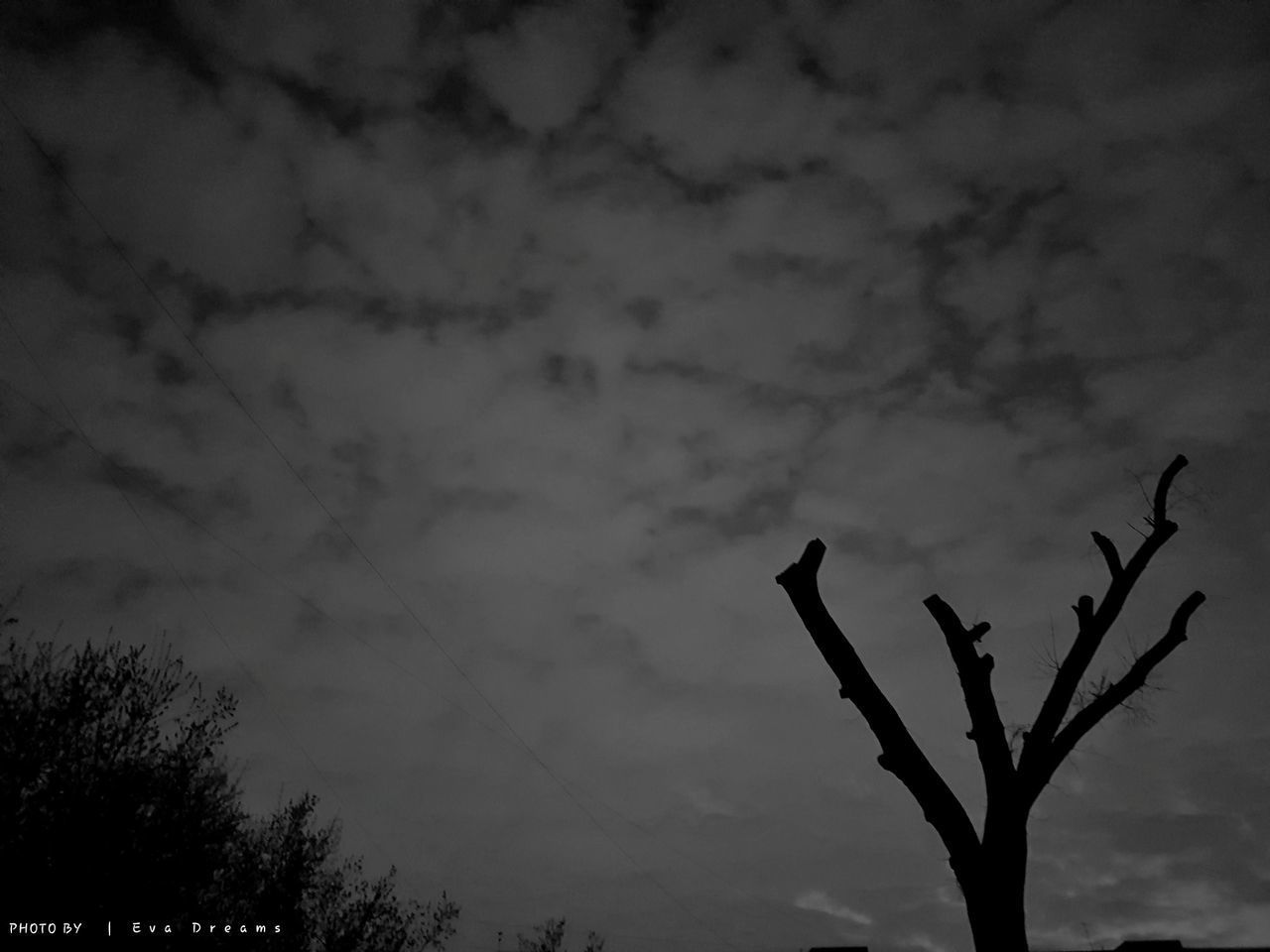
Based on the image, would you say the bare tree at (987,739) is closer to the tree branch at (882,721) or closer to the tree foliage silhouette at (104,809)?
the tree branch at (882,721)

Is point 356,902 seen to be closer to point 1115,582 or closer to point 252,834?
point 252,834

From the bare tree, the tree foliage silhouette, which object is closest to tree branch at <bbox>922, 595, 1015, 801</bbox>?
the bare tree

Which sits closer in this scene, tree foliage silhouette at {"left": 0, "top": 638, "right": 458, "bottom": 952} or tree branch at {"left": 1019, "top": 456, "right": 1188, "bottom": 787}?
tree branch at {"left": 1019, "top": 456, "right": 1188, "bottom": 787}

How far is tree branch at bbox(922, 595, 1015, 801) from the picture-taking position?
5.81 metres

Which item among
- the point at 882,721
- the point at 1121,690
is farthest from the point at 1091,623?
the point at 882,721

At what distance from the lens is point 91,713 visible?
23297mm

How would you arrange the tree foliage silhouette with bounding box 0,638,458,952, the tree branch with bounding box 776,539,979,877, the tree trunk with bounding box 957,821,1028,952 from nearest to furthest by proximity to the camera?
the tree trunk with bounding box 957,821,1028,952
the tree branch with bounding box 776,539,979,877
the tree foliage silhouette with bounding box 0,638,458,952

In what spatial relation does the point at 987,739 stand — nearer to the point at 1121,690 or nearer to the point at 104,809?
the point at 1121,690

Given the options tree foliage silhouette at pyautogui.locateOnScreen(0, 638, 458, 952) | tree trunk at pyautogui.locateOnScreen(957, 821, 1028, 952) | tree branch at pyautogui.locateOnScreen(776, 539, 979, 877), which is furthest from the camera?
tree foliage silhouette at pyautogui.locateOnScreen(0, 638, 458, 952)

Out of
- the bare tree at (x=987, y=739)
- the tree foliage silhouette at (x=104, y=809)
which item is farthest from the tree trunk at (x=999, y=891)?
the tree foliage silhouette at (x=104, y=809)

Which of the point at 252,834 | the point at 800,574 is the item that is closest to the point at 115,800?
the point at 252,834

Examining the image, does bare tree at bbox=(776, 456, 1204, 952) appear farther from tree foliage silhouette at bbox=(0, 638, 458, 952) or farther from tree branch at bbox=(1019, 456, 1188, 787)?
tree foliage silhouette at bbox=(0, 638, 458, 952)

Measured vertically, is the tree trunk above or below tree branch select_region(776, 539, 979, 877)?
below

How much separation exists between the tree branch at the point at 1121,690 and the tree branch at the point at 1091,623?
0.08 m
